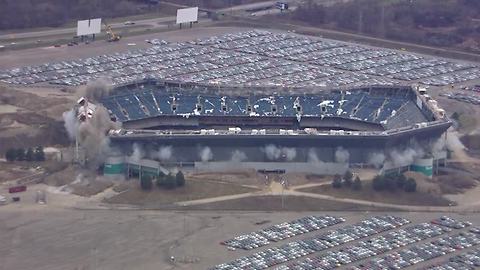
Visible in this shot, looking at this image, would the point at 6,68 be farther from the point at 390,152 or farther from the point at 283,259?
the point at 283,259

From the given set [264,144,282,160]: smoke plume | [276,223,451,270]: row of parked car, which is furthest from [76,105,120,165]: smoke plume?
[276,223,451,270]: row of parked car

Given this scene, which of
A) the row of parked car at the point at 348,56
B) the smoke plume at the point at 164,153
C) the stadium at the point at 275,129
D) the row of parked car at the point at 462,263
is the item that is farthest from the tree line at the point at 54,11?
the row of parked car at the point at 462,263

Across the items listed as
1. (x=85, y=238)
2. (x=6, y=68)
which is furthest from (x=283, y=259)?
(x=6, y=68)

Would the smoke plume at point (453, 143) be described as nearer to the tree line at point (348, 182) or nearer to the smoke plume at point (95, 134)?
the tree line at point (348, 182)

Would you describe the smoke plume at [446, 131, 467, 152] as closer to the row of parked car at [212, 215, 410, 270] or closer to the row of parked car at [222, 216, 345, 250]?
the row of parked car at [212, 215, 410, 270]

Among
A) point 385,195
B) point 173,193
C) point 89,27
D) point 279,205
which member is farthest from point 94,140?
point 89,27

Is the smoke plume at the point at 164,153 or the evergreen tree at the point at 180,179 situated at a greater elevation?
the smoke plume at the point at 164,153

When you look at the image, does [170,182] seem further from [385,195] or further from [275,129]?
[385,195]
